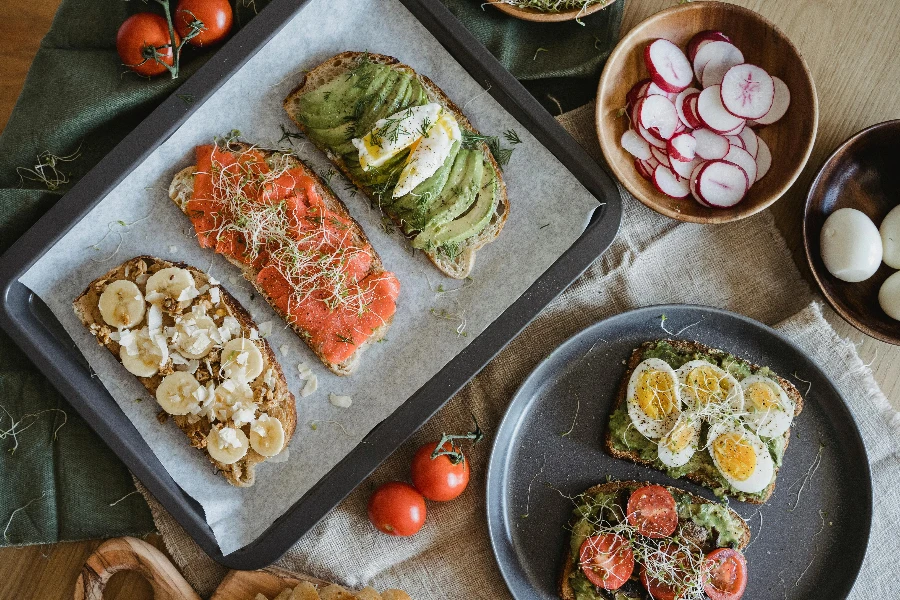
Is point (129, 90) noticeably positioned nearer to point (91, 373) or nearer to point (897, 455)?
point (91, 373)

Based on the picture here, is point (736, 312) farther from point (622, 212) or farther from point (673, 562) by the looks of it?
point (673, 562)

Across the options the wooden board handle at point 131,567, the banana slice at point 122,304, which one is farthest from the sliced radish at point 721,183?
the wooden board handle at point 131,567

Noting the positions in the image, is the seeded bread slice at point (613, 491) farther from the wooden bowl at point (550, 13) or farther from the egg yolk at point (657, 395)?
the wooden bowl at point (550, 13)

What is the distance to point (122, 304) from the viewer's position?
3545 mm

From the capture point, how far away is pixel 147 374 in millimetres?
3566

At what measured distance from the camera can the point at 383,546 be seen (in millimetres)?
3787

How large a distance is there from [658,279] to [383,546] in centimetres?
202

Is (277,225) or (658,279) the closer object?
(277,225)

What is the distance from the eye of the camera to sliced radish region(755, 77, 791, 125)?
3.65 m

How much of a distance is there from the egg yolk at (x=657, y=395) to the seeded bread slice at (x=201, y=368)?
→ 1783 millimetres

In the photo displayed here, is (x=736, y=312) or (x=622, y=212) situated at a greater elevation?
(x=622, y=212)

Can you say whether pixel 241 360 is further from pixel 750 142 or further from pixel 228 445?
pixel 750 142

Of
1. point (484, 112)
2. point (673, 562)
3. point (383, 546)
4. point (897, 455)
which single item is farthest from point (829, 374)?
point (383, 546)

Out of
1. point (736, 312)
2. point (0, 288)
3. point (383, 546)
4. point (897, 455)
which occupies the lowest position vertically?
point (383, 546)
